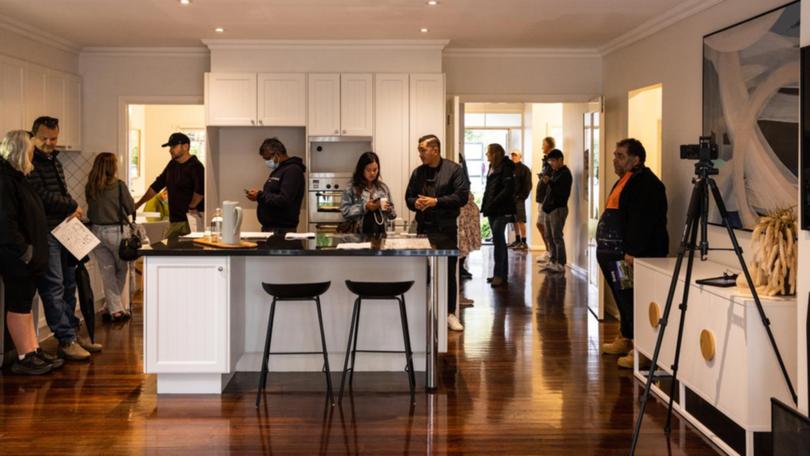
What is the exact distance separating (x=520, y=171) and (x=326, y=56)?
15.3ft

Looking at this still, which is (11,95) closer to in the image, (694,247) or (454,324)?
(454,324)

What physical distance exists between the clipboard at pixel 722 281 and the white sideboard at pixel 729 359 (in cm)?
4

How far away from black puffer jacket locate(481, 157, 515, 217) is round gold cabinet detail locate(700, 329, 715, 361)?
5080mm

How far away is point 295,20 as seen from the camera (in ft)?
20.7

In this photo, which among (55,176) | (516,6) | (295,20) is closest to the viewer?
(55,176)

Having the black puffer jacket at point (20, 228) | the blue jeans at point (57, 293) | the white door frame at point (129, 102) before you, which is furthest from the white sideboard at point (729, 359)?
the white door frame at point (129, 102)

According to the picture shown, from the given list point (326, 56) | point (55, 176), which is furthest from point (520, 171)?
point (55, 176)

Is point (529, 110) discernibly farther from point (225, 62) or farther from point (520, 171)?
point (225, 62)

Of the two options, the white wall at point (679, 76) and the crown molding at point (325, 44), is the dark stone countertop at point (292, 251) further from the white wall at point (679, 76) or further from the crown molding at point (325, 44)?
the crown molding at point (325, 44)

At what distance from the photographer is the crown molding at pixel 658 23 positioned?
18.1ft

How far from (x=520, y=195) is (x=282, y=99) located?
496 cm

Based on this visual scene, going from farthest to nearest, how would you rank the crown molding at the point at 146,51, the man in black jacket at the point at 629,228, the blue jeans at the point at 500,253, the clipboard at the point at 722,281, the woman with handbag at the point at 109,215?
the blue jeans at the point at 500,253
the crown molding at the point at 146,51
the woman with handbag at the point at 109,215
the man in black jacket at the point at 629,228
the clipboard at the point at 722,281

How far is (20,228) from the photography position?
16.0ft

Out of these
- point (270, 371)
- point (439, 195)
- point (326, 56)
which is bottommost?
point (270, 371)
